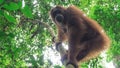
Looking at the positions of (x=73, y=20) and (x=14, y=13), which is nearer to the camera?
(x=73, y=20)

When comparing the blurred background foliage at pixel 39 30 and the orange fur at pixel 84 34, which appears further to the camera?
the orange fur at pixel 84 34

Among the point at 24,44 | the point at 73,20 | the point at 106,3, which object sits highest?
the point at 106,3

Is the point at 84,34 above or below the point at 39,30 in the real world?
below

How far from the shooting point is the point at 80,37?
3738mm

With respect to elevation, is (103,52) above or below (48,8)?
below

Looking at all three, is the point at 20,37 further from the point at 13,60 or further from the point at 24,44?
the point at 13,60

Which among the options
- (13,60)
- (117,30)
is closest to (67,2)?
(117,30)

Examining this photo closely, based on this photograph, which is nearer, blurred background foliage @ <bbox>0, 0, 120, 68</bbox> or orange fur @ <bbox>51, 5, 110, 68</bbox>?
blurred background foliage @ <bbox>0, 0, 120, 68</bbox>

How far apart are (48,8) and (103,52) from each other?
5.27ft

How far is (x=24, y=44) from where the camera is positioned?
14.1 feet

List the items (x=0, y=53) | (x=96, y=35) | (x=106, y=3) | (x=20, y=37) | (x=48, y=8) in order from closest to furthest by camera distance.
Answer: (x=0, y=53) → (x=96, y=35) → (x=106, y=3) → (x=20, y=37) → (x=48, y=8)

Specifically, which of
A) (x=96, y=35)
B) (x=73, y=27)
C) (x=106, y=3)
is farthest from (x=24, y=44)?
(x=106, y=3)

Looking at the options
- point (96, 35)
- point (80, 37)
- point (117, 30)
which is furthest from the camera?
point (96, 35)

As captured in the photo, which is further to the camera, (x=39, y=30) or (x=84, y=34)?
(x=39, y=30)
